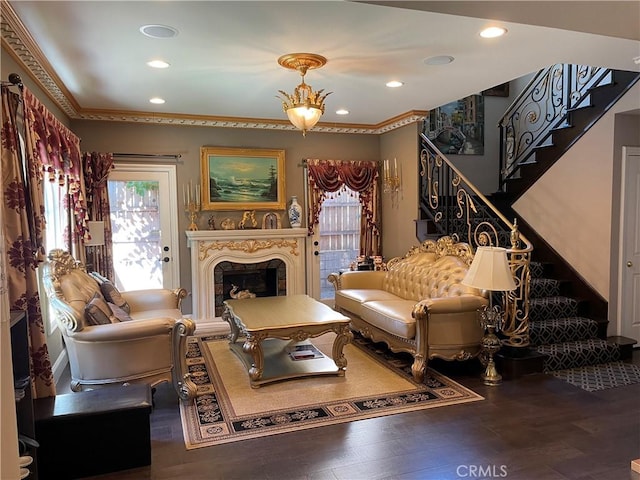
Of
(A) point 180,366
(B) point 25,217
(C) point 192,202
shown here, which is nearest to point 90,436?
(A) point 180,366

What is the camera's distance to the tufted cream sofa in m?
4.09

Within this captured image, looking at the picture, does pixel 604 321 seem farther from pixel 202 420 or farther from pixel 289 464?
pixel 202 420

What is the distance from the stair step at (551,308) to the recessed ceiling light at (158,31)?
4.21 m

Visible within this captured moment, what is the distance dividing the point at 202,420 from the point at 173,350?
617mm

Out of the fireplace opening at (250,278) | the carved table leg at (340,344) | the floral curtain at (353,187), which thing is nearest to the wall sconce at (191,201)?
the fireplace opening at (250,278)

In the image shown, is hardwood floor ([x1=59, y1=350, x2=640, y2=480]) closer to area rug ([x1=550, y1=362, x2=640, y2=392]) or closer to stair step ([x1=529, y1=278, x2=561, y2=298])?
area rug ([x1=550, y1=362, x2=640, y2=392])

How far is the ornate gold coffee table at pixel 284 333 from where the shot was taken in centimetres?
394

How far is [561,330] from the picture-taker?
466cm

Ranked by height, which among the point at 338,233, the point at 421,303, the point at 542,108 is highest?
the point at 542,108

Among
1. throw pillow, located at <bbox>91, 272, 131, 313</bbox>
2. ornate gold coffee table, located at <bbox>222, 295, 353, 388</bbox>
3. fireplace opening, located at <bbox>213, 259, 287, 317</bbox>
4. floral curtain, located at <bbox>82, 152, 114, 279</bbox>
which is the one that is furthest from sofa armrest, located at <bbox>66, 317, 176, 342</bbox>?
fireplace opening, located at <bbox>213, 259, 287, 317</bbox>

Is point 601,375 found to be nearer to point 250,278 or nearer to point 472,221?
point 472,221

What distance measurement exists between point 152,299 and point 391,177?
3.71 meters

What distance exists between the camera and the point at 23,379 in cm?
238

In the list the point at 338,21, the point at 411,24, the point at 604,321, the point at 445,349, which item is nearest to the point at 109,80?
the point at 338,21
